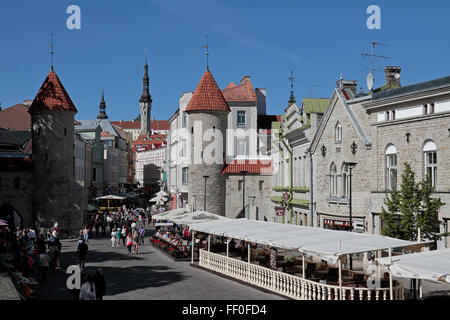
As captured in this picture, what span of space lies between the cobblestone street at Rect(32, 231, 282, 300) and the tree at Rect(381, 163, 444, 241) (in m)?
6.37

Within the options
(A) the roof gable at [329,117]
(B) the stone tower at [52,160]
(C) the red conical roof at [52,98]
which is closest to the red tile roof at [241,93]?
(C) the red conical roof at [52,98]

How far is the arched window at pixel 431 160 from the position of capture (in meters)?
23.6

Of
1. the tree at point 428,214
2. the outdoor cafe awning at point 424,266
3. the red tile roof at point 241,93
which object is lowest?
the outdoor cafe awning at point 424,266

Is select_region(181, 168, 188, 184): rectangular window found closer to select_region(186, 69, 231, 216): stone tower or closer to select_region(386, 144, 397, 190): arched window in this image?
select_region(186, 69, 231, 216): stone tower

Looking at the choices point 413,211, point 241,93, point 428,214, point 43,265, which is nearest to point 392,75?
point 413,211

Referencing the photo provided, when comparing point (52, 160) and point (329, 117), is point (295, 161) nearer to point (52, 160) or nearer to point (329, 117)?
point (329, 117)

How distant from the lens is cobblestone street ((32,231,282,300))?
62.1ft

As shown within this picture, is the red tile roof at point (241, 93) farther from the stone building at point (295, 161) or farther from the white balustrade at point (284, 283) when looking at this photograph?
the white balustrade at point (284, 283)

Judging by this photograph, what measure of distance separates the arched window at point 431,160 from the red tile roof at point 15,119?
6069 cm

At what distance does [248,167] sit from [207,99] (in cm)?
637
